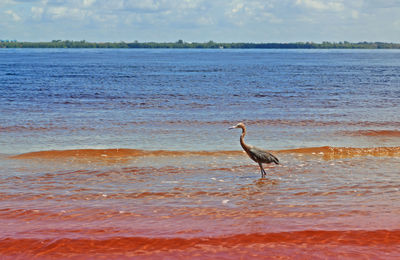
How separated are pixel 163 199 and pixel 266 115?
46.5 ft

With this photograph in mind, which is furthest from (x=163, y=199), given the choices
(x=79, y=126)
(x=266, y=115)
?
(x=266, y=115)

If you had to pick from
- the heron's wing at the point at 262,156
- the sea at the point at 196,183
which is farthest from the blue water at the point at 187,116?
the heron's wing at the point at 262,156

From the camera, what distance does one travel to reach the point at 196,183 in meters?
11.6

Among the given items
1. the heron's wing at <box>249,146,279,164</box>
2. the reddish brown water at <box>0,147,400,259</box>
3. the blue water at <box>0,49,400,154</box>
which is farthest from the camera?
the blue water at <box>0,49,400,154</box>

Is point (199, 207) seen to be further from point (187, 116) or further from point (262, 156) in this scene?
point (187, 116)

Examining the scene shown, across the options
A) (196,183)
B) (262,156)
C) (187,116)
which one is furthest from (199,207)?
(187,116)

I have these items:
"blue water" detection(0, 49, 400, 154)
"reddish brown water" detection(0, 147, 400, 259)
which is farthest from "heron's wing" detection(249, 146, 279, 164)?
"blue water" detection(0, 49, 400, 154)

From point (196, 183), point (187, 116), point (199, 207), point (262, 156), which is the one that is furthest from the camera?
point (187, 116)

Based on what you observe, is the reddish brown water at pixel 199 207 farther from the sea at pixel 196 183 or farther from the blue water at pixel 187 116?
the blue water at pixel 187 116

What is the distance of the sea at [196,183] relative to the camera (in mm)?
7723

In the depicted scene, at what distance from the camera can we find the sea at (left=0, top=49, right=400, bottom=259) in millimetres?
7723

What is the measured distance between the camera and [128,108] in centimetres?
2612

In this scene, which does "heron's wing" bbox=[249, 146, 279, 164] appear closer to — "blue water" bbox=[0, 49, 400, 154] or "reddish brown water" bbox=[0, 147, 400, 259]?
"reddish brown water" bbox=[0, 147, 400, 259]

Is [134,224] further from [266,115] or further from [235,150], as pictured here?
[266,115]
